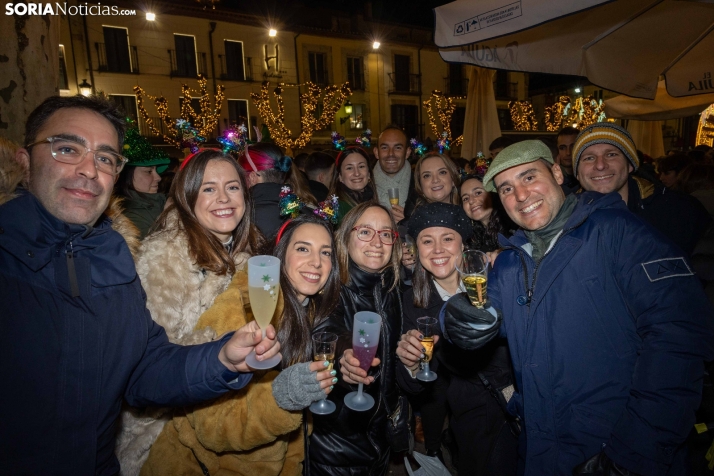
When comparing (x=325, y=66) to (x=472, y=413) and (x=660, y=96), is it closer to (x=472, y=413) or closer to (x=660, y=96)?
(x=660, y=96)

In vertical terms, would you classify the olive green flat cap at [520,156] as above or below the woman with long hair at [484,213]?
above

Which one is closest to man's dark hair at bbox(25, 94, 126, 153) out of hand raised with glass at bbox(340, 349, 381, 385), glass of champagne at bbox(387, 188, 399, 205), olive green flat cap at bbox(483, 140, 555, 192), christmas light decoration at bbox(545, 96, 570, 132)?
hand raised with glass at bbox(340, 349, 381, 385)

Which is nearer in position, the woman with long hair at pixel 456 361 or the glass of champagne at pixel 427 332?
the glass of champagne at pixel 427 332

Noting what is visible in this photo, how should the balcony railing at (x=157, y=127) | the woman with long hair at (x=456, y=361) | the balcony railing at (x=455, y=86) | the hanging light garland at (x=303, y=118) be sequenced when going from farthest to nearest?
the balcony railing at (x=455, y=86)
the balcony railing at (x=157, y=127)
the hanging light garland at (x=303, y=118)
the woman with long hair at (x=456, y=361)

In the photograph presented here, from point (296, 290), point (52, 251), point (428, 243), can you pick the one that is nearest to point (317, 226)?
point (296, 290)

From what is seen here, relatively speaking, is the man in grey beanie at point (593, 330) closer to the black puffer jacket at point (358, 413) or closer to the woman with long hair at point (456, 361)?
the woman with long hair at point (456, 361)

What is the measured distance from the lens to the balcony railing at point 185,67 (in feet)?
75.4

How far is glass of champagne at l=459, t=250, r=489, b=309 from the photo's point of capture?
2039mm

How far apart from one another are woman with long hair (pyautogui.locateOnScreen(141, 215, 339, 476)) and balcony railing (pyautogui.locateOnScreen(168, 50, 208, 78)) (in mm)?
24953

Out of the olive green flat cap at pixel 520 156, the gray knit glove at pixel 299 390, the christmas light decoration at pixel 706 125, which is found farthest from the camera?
the christmas light decoration at pixel 706 125

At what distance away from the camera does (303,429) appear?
7.93 ft

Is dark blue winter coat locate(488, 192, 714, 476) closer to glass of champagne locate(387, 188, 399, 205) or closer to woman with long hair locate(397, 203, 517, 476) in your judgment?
woman with long hair locate(397, 203, 517, 476)

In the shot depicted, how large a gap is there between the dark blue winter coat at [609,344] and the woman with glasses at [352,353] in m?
0.98

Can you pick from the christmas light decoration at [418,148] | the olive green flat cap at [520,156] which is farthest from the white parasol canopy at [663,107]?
the olive green flat cap at [520,156]
